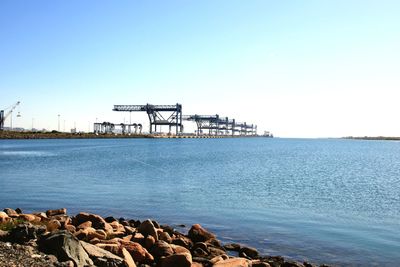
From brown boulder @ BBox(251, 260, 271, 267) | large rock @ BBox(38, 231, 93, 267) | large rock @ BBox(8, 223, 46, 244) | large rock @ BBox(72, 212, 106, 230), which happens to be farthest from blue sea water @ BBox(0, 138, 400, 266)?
large rock @ BBox(8, 223, 46, 244)

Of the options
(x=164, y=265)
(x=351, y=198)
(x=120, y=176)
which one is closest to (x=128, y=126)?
(x=120, y=176)

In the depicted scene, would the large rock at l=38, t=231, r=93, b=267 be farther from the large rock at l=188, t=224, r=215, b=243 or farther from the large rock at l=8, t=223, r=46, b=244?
the large rock at l=188, t=224, r=215, b=243

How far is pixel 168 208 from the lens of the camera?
63.0 feet

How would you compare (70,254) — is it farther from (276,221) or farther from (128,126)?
(128,126)

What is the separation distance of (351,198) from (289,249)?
1260 centimetres

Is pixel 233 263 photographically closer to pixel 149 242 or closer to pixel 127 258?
pixel 127 258

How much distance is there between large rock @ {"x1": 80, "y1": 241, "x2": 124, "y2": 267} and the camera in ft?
27.0

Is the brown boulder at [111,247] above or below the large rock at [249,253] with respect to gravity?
above

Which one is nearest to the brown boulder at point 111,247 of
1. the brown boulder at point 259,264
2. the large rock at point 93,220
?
the large rock at point 93,220

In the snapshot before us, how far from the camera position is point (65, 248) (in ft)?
26.3

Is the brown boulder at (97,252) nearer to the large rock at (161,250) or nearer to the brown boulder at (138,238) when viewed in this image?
the large rock at (161,250)

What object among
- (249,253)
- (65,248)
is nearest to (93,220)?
(65,248)

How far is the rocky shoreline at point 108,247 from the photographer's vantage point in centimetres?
791

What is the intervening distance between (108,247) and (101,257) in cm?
105
